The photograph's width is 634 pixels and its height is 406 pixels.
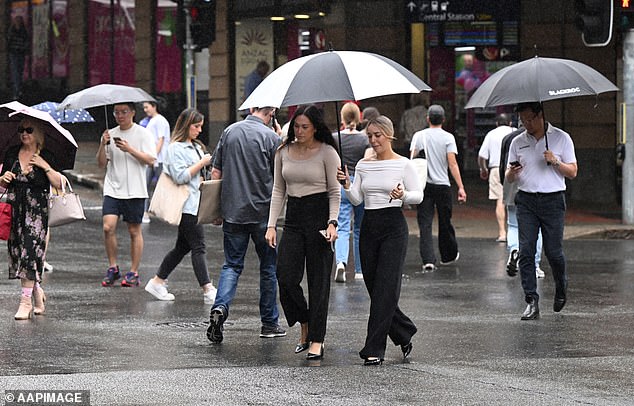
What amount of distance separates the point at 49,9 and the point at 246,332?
29.7 m

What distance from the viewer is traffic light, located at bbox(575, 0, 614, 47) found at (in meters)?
18.3

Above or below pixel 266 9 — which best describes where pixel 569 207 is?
below

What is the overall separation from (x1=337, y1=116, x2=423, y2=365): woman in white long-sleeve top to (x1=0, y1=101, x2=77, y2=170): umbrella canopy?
2977 millimetres

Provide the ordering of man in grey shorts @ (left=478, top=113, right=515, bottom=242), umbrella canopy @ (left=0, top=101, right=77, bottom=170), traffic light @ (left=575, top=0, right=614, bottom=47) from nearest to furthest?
umbrella canopy @ (left=0, top=101, right=77, bottom=170) → man in grey shorts @ (left=478, top=113, right=515, bottom=242) → traffic light @ (left=575, top=0, right=614, bottom=47)

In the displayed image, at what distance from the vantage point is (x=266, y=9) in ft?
95.2

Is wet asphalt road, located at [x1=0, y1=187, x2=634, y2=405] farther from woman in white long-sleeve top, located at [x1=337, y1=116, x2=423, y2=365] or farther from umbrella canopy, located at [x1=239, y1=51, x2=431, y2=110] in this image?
umbrella canopy, located at [x1=239, y1=51, x2=431, y2=110]

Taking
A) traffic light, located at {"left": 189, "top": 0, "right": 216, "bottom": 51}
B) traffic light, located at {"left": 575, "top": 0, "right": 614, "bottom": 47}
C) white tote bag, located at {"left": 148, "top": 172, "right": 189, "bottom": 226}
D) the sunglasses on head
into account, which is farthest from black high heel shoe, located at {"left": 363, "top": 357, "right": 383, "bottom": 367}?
traffic light, located at {"left": 189, "top": 0, "right": 216, "bottom": 51}

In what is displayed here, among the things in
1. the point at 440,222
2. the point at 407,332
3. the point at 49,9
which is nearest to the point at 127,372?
the point at 407,332

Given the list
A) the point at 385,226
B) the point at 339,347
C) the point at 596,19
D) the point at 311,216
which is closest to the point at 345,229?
the point at 339,347

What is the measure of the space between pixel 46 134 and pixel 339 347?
3.23 metres

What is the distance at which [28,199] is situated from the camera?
11.6 metres

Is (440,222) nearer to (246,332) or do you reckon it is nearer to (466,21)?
(246,332)

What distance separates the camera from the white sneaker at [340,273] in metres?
14.4

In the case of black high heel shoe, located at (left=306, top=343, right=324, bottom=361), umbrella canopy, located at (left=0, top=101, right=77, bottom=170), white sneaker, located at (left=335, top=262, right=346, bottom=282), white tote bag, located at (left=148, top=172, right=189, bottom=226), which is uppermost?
umbrella canopy, located at (left=0, top=101, right=77, bottom=170)
